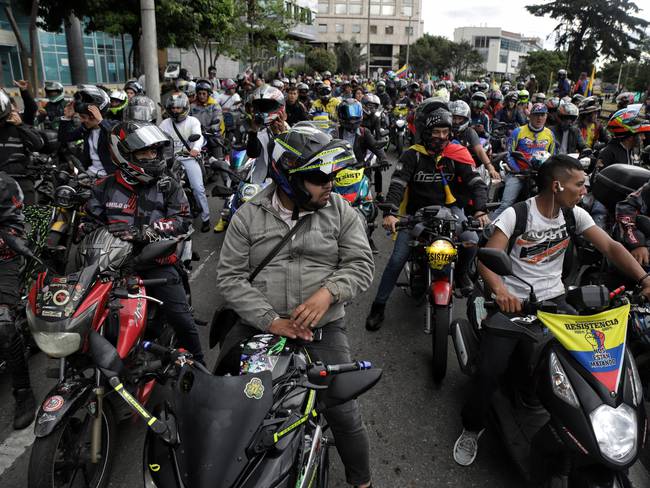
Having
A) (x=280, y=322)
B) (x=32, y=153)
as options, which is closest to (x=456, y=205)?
(x=280, y=322)

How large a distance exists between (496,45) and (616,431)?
13878 centimetres

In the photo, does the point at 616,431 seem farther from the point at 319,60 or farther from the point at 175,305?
the point at 319,60

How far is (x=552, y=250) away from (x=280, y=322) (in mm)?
2013

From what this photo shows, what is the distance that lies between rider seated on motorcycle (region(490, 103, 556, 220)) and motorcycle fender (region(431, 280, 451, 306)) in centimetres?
334

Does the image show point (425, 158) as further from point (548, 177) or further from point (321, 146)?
point (321, 146)

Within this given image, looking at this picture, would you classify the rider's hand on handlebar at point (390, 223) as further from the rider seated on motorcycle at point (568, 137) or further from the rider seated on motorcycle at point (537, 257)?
the rider seated on motorcycle at point (568, 137)

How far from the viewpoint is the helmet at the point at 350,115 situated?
24.1ft

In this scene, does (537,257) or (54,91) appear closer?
(537,257)

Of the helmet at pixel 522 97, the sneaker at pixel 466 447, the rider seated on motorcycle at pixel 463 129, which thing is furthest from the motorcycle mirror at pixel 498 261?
the helmet at pixel 522 97

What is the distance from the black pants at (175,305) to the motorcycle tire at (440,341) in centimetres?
191

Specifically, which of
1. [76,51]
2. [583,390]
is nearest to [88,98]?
[583,390]

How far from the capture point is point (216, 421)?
180 cm

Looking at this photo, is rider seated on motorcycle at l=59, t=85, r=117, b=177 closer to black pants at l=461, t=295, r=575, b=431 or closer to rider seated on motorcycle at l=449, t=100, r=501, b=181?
black pants at l=461, t=295, r=575, b=431

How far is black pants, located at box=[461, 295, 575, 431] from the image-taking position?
313 centimetres
